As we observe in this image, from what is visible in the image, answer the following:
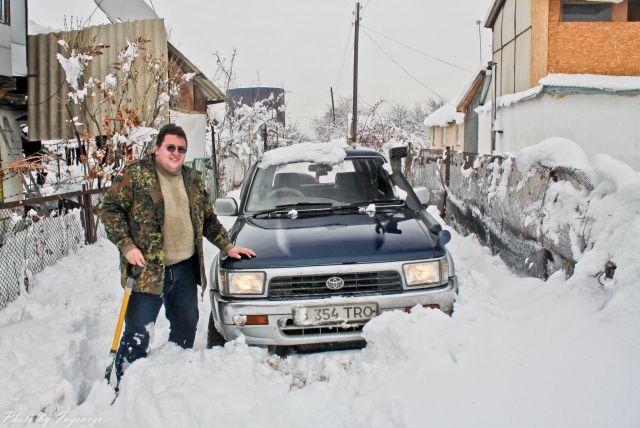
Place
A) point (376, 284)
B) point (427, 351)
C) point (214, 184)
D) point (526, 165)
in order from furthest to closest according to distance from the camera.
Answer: point (214, 184) < point (526, 165) < point (376, 284) < point (427, 351)

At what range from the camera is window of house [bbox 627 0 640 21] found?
15.0 m

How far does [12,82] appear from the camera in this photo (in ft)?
34.0

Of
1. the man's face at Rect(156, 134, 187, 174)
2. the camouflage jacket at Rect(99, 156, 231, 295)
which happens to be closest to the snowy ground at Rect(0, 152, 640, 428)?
the camouflage jacket at Rect(99, 156, 231, 295)

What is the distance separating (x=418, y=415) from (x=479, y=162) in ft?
19.6

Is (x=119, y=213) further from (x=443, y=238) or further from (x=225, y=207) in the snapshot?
(x=443, y=238)

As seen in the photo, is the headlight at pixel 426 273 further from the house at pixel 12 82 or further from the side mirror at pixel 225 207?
the house at pixel 12 82

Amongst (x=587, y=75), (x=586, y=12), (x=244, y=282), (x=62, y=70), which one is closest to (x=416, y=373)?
(x=244, y=282)

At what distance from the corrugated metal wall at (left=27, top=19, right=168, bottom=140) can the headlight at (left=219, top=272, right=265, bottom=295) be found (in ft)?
27.1

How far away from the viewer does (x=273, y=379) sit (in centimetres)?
321

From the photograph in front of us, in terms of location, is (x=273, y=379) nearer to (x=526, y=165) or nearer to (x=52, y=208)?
(x=526, y=165)

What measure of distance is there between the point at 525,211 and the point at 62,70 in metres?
9.92

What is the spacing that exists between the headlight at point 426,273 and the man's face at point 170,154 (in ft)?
5.34

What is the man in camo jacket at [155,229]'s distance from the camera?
10.9 ft

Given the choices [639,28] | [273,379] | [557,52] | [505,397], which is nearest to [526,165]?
[505,397]
